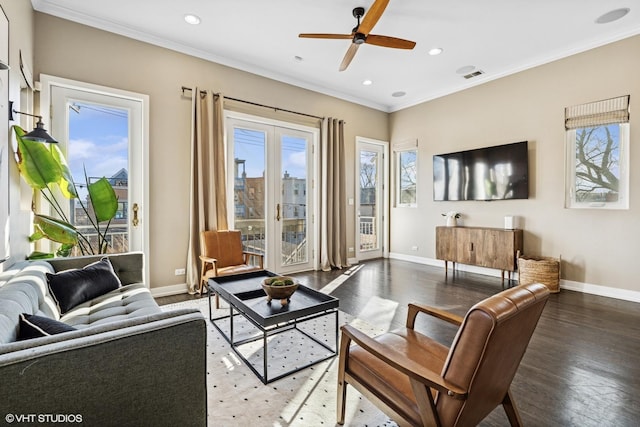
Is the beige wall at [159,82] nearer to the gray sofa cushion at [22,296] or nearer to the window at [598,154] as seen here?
the gray sofa cushion at [22,296]

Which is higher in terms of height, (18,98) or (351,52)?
(351,52)

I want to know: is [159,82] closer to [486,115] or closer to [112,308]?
[112,308]

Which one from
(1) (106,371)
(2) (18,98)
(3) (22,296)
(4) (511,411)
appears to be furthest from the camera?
(2) (18,98)

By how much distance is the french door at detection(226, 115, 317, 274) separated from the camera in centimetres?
481

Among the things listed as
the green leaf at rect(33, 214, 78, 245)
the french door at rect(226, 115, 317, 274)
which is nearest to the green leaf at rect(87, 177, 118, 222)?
the green leaf at rect(33, 214, 78, 245)

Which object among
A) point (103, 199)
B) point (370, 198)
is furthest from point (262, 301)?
point (370, 198)

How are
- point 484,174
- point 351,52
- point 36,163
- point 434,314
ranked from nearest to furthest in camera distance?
point 434,314 → point 36,163 → point 351,52 → point 484,174

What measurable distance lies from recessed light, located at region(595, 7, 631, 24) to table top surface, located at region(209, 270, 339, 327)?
4354 millimetres

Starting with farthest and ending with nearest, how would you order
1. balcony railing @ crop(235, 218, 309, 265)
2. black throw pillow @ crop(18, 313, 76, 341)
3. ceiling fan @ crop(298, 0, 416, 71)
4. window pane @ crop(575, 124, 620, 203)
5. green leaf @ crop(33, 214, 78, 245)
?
balcony railing @ crop(235, 218, 309, 265) → window pane @ crop(575, 124, 620, 203) → ceiling fan @ crop(298, 0, 416, 71) → green leaf @ crop(33, 214, 78, 245) → black throw pillow @ crop(18, 313, 76, 341)

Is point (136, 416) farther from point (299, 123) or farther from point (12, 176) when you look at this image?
point (299, 123)

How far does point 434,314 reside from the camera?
177cm

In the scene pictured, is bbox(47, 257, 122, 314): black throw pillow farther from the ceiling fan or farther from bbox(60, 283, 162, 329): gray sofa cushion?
the ceiling fan

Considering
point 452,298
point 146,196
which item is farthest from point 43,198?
point 452,298

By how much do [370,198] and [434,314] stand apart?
16.4 ft
